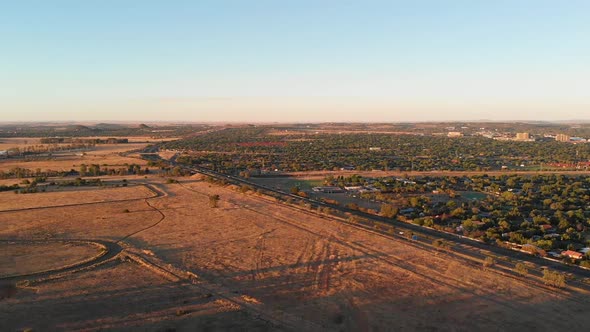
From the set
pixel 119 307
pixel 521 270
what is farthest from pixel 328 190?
pixel 119 307

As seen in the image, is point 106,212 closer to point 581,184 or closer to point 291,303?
point 291,303

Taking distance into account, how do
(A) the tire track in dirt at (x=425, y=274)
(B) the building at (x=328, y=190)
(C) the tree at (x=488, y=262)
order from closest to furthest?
(A) the tire track in dirt at (x=425, y=274), (C) the tree at (x=488, y=262), (B) the building at (x=328, y=190)

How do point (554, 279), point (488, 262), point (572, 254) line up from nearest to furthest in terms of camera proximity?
point (554, 279) → point (488, 262) → point (572, 254)

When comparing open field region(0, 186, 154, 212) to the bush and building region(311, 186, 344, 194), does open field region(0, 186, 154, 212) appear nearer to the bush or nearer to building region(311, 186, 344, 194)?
building region(311, 186, 344, 194)

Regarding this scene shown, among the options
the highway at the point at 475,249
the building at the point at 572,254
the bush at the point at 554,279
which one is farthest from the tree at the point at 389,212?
the bush at the point at 554,279

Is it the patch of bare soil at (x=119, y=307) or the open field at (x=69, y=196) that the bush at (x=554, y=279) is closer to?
the patch of bare soil at (x=119, y=307)

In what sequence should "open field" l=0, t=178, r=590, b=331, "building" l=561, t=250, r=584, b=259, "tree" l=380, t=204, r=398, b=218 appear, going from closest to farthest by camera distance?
"open field" l=0, t=178, r=590, b=331 < "building" l=561, t=250, r=584, b=259 < "tree" l=380, t=204, r=398, b=218

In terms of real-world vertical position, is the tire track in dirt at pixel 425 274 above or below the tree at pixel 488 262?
below

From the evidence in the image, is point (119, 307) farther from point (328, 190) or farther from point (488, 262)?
point (328, 190)

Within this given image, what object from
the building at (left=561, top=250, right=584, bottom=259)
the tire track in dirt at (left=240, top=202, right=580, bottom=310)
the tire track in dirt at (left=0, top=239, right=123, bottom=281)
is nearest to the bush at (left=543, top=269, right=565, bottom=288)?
the tire track in dirt at (left=240, top=202, right=580, bottom=310)
